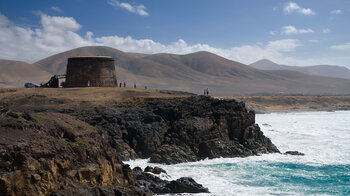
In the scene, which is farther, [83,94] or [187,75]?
[187,75]

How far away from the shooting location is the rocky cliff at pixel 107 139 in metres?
9.56

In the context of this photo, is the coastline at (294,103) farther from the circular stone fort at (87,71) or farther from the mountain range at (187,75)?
the circular stone fort at (87,71)

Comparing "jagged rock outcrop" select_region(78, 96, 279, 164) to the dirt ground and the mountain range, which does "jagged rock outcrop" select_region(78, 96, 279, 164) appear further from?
the mountain range

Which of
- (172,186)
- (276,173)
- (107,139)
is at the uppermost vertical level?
(107,139)

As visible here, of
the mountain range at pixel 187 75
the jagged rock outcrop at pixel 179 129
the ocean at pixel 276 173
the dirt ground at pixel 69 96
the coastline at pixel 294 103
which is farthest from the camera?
the mountain range at pixel 187 75

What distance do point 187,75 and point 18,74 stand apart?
207 feet

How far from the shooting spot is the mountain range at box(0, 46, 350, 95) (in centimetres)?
14162

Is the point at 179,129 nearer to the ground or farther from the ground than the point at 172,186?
farther from the ground

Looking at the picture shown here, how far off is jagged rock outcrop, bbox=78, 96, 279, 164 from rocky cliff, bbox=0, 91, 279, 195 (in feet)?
0.18

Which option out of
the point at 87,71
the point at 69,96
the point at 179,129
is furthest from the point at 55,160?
the point at 87,71

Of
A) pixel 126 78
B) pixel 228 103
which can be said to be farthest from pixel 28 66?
pixel 228 103

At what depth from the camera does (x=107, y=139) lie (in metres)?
20.6

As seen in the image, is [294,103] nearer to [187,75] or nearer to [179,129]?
[179,129]

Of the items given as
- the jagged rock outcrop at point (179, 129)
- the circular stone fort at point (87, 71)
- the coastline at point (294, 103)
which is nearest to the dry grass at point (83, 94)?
the jagged rock outcrop at point (179, 129)
